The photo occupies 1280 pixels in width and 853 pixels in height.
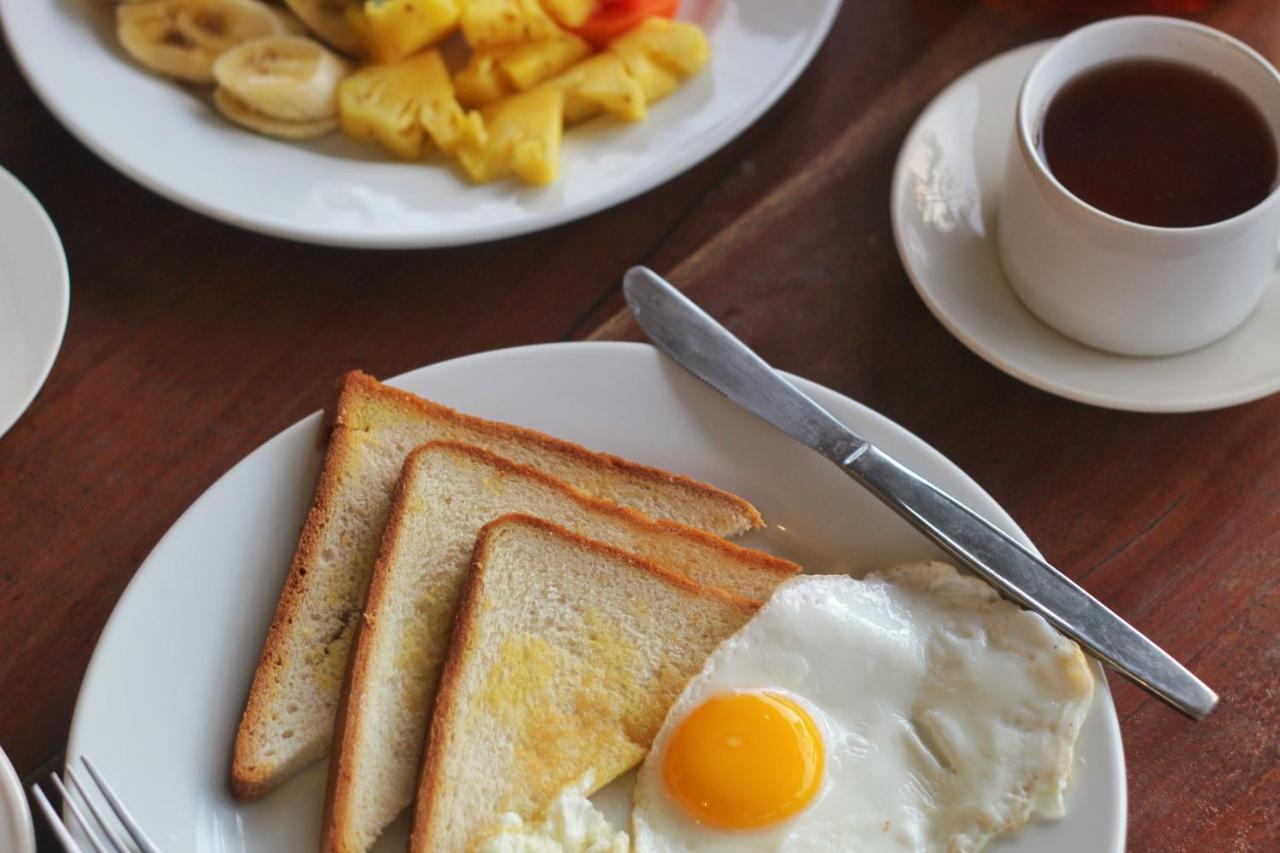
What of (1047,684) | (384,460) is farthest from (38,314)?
(1047,684)

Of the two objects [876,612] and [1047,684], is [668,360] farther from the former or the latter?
[1047,684]

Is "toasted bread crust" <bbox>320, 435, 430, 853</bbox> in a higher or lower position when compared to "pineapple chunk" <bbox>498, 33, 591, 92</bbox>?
lower

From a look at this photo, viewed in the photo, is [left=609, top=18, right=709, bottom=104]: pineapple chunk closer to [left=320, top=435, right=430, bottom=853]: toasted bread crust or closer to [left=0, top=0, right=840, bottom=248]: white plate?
[left=0, top=0, right=840, bottom=248]: white plate

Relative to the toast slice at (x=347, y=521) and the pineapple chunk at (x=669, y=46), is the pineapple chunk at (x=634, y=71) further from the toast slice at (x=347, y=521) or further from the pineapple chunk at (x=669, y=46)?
the toast slice at (x=347, y=521)

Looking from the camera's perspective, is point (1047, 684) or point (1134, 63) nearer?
point (1047, 684)

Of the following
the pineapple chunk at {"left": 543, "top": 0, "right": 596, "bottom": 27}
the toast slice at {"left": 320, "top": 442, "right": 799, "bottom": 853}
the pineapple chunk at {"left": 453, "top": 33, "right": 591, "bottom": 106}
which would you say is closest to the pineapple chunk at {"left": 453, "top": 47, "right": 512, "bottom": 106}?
the pineapple chunk at {"left": 453, "top": 33, "right": 591, "bottom": 106}

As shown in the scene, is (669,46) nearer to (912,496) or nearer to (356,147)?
(356,147)
